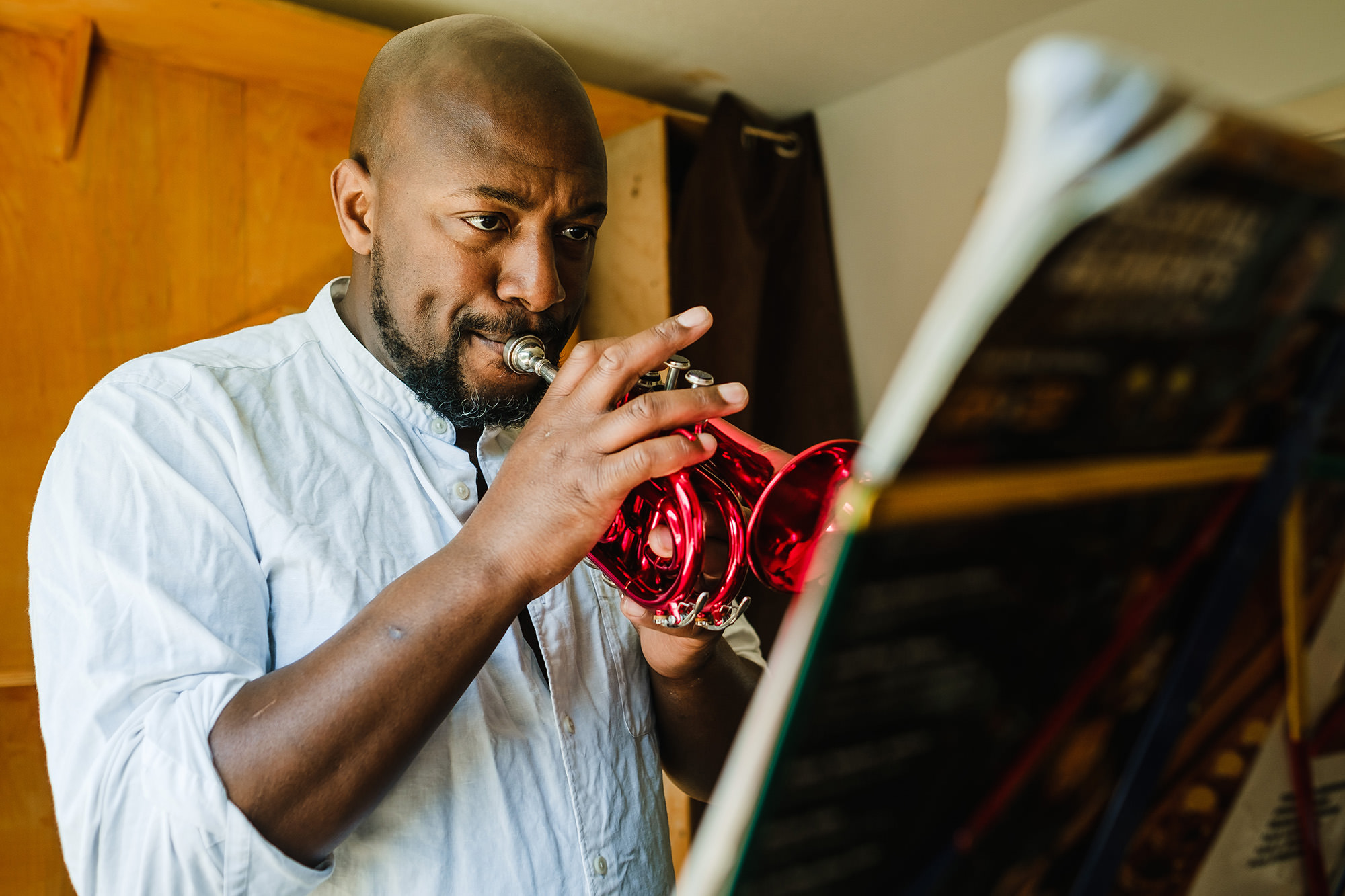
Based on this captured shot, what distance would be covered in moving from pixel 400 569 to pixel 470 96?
56cm

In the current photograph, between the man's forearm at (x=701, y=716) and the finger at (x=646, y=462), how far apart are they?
0.42 meters

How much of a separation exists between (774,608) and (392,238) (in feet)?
4.86

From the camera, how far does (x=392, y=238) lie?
1.05m

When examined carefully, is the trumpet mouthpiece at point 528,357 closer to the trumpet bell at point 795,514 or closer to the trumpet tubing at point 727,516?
the trumpet tubing at point 727,516

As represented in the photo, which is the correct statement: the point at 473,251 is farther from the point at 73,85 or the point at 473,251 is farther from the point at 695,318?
the point at 73,85

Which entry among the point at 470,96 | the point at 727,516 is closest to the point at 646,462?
the point at 727,516

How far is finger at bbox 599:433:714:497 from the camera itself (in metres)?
0.71

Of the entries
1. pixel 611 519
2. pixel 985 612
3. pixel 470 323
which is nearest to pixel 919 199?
pixel 470 323

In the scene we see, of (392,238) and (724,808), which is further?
(392,238)

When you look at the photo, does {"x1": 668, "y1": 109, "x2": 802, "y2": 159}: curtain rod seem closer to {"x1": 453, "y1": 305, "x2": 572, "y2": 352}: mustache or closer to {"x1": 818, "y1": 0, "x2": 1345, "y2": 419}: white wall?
{"x1": 818, "y1": 0, "x2": 1345, "y2": 419}: white wall

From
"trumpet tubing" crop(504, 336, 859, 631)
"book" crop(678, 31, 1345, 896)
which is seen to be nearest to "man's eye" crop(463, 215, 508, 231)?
"trumpet tubing" crop(504, 336, 859, 631)

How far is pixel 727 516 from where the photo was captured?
86 centimetres

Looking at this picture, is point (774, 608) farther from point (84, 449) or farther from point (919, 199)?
point (84, 449)

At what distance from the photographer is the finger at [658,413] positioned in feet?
2.35
